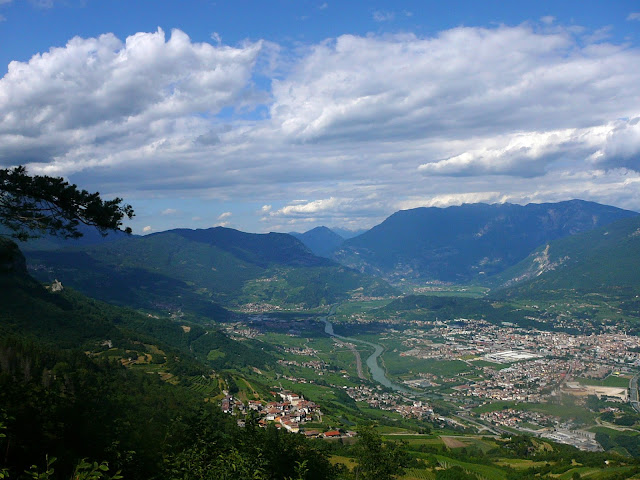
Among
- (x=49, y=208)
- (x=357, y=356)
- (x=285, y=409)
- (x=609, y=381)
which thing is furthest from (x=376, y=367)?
(x=49, y=208)

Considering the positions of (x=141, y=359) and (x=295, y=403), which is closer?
(x=295, y=403)

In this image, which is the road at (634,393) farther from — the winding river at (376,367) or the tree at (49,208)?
the tree at (49,208)

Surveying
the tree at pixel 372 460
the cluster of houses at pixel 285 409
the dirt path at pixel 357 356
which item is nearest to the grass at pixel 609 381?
the dirt path at pixel 357 356

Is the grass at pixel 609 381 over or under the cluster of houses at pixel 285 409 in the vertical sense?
under

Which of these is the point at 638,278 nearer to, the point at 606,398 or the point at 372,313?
the point at 372,313

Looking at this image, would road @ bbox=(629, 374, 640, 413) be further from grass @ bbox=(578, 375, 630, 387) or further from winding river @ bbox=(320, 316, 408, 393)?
winding river @ bbox=(320, 316, 408, 393)

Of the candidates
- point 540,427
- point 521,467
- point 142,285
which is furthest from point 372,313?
point 521,467

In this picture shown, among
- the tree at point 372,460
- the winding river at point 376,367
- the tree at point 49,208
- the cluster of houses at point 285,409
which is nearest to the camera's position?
the tree at point 49,208

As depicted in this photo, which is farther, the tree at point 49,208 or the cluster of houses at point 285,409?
the cluster of houses at point 285,409

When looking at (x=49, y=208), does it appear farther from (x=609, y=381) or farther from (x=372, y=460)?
(x=609, y=381)
